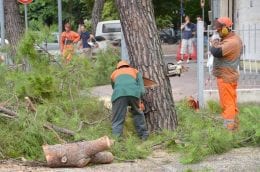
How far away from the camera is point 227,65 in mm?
8586

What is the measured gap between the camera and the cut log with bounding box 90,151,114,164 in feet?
A: 22.2

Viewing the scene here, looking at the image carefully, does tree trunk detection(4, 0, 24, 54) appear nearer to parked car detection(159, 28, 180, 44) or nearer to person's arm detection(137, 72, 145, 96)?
person's arm detection(137, 72, 145, 96)

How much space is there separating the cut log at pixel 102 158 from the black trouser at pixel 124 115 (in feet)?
3.30

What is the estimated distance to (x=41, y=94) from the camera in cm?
825

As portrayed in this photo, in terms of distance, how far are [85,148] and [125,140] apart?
111 cm

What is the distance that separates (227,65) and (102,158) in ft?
9.01

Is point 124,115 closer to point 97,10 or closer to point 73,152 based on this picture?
point 73,152

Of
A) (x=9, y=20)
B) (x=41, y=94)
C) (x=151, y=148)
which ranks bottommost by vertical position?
(x=151, y=148)

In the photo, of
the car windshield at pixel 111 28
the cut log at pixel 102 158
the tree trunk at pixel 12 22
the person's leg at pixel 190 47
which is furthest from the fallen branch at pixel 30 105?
the car windshield at pixel 111 28

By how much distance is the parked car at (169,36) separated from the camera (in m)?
51.0

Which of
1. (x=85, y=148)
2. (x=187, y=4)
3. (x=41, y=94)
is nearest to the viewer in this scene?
(x=85, y=148)

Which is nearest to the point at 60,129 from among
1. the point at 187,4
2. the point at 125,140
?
the point at 125,140

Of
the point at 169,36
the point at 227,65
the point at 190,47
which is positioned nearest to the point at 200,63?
the point at 227,65

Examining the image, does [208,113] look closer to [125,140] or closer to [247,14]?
[125,140]
